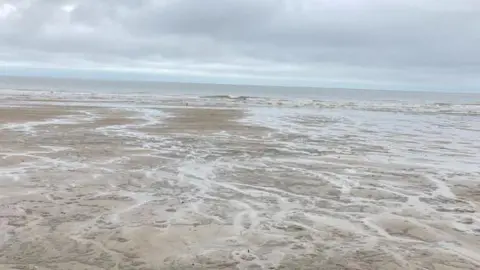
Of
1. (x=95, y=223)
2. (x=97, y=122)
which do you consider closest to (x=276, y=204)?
(x=95, y=223)

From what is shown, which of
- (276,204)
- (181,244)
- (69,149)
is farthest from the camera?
(69,149)

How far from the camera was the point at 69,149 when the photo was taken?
55.7ft

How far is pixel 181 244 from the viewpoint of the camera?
7.50 meters

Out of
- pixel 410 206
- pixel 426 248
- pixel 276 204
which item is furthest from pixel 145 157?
pixel 426 248

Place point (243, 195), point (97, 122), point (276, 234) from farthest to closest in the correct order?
point (97, 122)
point (243, 195)
point (276, 234)

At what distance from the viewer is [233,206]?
9898mm

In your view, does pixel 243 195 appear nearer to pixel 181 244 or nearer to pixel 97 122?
pixel 181 244

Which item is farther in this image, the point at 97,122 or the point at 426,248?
the point at 97,122

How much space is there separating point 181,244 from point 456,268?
3.78 m

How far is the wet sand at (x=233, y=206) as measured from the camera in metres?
7.04

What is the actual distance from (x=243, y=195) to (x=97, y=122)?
18882mm

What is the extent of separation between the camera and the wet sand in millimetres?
7043

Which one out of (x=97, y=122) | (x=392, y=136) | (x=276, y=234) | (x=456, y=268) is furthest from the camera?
(x=97, y=122)

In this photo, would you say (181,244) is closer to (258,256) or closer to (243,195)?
(258,256)
